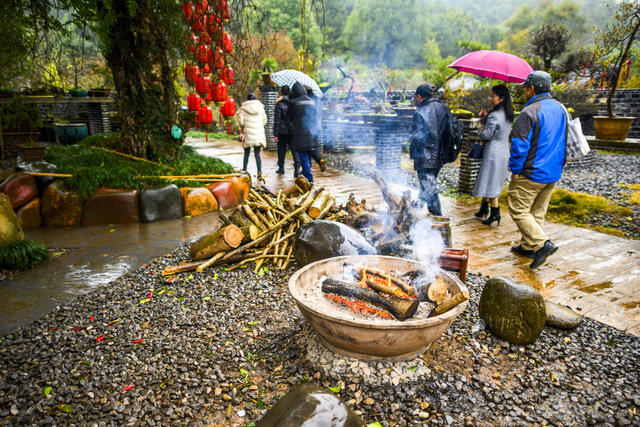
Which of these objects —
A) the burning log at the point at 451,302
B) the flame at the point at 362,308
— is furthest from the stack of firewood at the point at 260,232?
the burning log at the point at 451,302

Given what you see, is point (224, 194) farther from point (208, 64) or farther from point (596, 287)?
point (596, 287)

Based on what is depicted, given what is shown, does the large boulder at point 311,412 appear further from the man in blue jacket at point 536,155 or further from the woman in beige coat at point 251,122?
the woman in beige coat at point 251,122

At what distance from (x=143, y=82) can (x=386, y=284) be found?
6468 millimetres

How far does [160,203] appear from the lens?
637 centimetres

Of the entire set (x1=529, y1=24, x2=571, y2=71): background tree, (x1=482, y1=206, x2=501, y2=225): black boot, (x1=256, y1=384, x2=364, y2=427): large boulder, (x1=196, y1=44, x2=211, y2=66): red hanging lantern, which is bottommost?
(x1=256, y1=384, x2=364, y2=427): large boulder

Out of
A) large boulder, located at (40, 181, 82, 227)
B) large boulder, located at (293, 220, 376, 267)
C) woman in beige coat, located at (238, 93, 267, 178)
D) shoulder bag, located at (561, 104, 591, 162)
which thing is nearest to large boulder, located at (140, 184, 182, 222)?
large boulder, located at (40, 181, 82, 227)

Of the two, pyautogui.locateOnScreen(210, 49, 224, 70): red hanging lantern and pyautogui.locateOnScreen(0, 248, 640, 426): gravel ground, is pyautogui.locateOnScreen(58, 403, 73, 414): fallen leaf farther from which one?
pyautogui.locateOnScreen(210, 49, 224, 70): red hanging lantern

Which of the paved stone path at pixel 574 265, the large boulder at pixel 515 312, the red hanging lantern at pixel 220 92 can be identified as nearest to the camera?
the large boulder at pixel 515 312

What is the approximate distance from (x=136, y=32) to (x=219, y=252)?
4.88 metres

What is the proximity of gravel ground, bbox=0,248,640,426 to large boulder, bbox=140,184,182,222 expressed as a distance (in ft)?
9.69

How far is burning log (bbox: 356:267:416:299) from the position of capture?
2.72m

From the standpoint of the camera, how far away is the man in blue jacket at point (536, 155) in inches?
169

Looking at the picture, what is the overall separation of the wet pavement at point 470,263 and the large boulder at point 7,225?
48 cm

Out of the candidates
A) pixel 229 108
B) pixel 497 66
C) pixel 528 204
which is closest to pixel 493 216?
pixel 528 204
